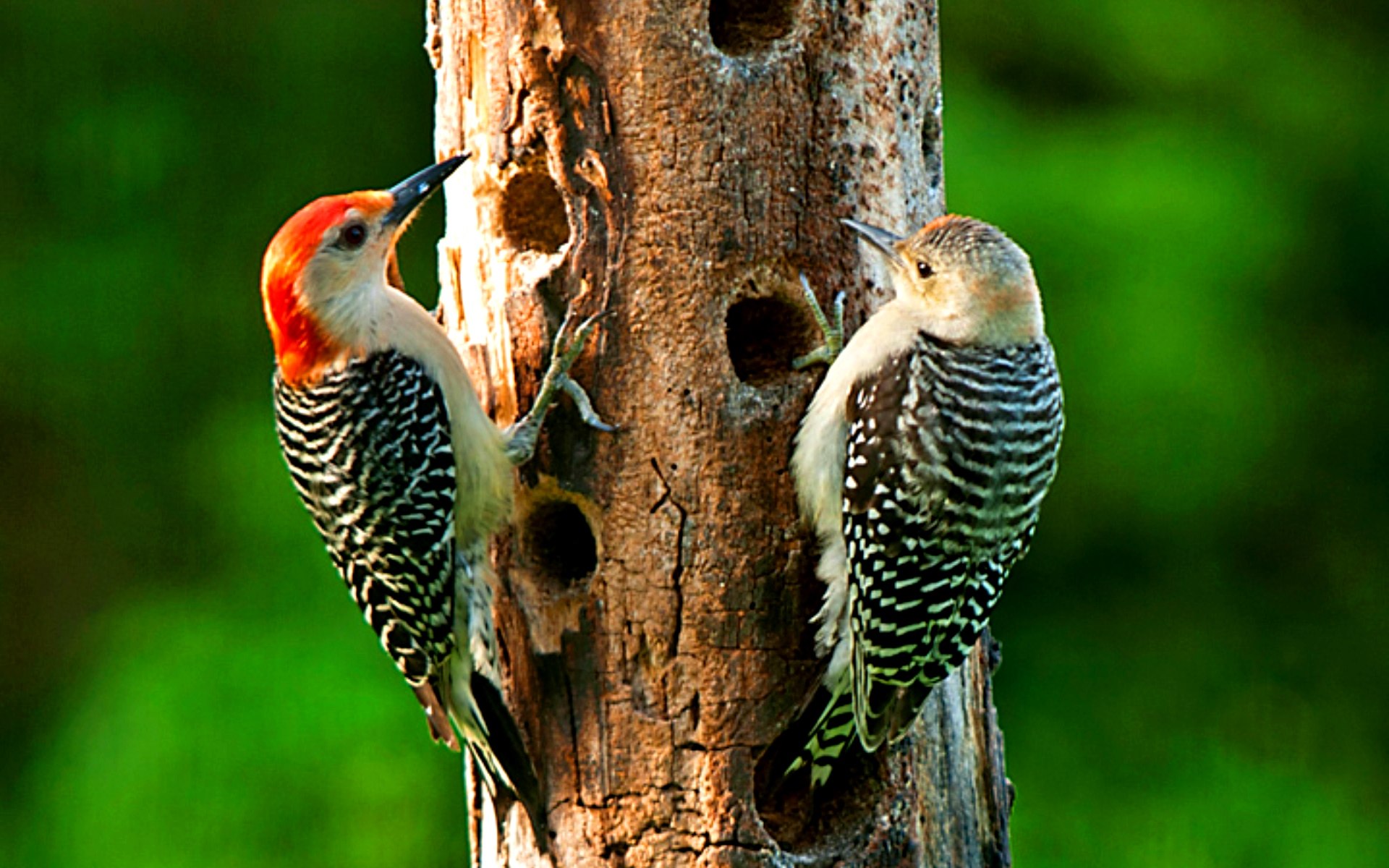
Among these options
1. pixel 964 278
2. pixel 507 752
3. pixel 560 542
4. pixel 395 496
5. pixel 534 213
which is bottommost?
pixel 507 752

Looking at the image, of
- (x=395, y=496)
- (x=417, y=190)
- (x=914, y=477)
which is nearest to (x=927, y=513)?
(x=914, y=477)

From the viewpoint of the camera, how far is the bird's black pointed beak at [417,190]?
434cm

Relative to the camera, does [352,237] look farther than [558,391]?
Yes

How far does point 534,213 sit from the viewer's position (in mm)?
4426

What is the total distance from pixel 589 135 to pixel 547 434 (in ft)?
2.21

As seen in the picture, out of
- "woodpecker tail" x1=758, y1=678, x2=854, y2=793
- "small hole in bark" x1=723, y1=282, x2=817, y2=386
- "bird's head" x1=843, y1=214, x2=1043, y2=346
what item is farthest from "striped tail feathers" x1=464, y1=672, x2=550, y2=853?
"bird's head" x1=843, y1=214, x2=1043, y2=346

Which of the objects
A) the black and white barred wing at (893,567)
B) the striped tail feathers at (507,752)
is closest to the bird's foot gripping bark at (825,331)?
the black and white barred wing at (893,567)

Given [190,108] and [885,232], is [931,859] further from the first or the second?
[190,108]

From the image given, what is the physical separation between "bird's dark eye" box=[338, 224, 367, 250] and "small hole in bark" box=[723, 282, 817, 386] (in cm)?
88

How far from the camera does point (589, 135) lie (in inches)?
166

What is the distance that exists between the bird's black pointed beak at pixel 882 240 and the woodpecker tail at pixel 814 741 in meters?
0.94

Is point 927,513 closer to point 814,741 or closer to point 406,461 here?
point 814,741

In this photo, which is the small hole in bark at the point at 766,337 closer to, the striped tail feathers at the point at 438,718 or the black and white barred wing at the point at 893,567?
the black and white barred wing at the point at 893,567

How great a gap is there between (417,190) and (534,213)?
0.92ft
